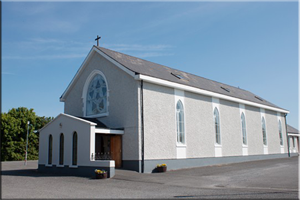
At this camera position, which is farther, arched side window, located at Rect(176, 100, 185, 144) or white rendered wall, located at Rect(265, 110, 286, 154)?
white rendered wall, located at Rect(265, 110, 286, 154)

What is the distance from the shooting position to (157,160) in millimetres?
16844

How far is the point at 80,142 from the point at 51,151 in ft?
11.5

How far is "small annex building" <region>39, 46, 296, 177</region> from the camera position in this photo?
16234 mm

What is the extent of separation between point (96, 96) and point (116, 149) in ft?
14.4

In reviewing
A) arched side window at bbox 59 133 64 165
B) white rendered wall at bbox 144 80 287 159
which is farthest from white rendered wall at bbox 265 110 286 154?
arched side window at bbox 59 133 64 165

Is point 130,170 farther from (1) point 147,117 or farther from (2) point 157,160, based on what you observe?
(1) point 147,117

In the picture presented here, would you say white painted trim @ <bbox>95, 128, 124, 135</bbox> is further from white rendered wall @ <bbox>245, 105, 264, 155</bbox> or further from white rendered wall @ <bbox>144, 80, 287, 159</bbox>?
white rendered wall @ <bbox>245, 105, 264, 155</bbox>

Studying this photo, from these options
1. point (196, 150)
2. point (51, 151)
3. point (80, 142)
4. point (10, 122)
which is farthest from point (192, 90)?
point (10, 122)

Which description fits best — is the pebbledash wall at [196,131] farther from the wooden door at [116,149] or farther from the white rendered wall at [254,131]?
the wooden door at [116,149]

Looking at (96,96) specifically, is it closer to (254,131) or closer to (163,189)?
(163,189)

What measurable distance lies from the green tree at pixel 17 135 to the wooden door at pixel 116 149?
2763cm

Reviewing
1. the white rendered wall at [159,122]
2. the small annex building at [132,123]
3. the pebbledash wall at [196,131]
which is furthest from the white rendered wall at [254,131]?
A: the white rendered wall at [159,122]

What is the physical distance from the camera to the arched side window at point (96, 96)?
19.1m

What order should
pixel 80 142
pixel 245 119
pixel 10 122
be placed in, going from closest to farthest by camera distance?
pixel 80 142, pixel 245 119, pixel 10 122
